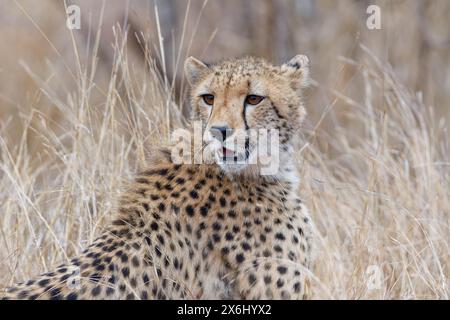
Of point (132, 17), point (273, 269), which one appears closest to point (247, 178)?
point (273, 269)

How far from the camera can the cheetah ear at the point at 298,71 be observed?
360 cm

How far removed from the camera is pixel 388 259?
156 inches

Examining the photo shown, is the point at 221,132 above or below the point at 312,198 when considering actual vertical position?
above

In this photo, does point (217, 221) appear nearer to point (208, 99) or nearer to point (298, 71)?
point (208, 99)

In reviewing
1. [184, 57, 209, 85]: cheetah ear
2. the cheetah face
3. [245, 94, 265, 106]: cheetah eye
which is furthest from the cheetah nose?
[184, 57, 209, 85]: cheetah ear

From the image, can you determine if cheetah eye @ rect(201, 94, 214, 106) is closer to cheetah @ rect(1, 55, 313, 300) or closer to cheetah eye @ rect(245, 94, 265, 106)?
cheetah @ rect(1, 55, 313, 300)

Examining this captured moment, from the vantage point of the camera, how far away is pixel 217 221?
10.7ft

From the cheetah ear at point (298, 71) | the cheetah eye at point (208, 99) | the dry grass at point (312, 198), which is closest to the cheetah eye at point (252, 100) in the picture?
the cheetah eye at point (208, 99)

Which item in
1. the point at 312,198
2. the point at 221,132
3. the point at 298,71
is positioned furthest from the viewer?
the point at 312,198

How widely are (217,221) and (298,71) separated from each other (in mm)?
736

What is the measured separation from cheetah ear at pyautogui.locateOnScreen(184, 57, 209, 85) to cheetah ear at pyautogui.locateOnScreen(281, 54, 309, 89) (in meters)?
0.32

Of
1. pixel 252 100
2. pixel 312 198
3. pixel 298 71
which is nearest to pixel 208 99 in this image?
pixel 252 100

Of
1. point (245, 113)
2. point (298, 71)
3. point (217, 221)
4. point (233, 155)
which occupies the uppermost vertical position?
point (298, 71)

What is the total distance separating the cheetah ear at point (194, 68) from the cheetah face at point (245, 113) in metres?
0.05
